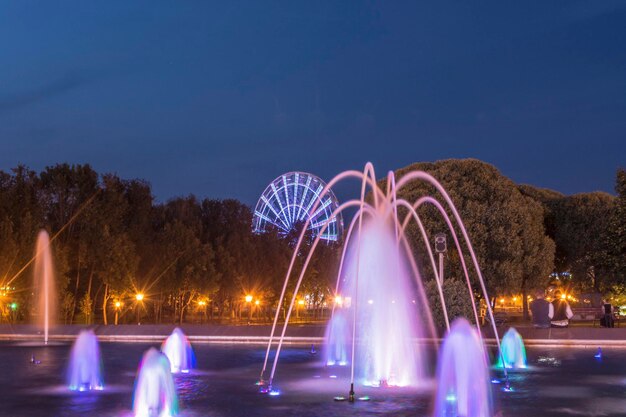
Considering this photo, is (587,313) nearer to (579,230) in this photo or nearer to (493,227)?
(493,227)

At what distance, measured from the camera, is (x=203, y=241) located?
69500 millimetres

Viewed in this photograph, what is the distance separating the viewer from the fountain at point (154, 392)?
573 inches

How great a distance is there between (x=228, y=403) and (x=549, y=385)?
855 cm

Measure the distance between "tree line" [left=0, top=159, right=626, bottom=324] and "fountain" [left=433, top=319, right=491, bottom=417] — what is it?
34558 mm

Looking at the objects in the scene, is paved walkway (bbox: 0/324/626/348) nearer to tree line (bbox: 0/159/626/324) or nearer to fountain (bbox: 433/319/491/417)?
tree line (bbox: 0/159/626/324)

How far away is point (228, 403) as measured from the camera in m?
16.2

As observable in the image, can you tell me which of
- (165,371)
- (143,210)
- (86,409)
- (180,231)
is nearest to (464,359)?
(165,371)

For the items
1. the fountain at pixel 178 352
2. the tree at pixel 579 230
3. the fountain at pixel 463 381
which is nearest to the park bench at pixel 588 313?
the tree at pixel 579 230

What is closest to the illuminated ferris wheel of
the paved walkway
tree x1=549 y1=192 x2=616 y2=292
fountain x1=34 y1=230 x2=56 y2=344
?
tree x1=549 y1=192 x2=616 y2=292

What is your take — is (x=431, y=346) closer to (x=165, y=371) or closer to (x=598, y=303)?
(x=165, y=371)

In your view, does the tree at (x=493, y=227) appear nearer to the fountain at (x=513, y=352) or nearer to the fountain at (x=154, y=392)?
the fountain at (x=513, y=352)

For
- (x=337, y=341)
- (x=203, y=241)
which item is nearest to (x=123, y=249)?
(x=203, y=241)

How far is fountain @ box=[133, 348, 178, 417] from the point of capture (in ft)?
47.7

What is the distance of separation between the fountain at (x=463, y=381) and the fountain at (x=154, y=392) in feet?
17.3
